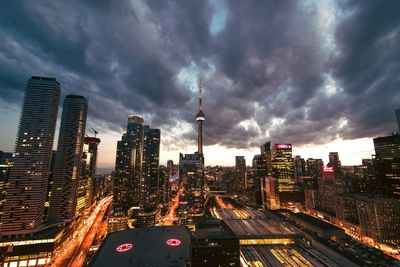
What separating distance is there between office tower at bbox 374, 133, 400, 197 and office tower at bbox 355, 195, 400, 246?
63350 mm

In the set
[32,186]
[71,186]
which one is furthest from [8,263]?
[71,186]

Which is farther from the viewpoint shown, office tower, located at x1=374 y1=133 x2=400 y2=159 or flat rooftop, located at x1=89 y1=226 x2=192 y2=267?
office tower, located at x1=374 y1=133 x2=400 y2=159

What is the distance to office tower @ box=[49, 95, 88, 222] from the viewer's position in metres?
137

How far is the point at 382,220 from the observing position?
10106 cm

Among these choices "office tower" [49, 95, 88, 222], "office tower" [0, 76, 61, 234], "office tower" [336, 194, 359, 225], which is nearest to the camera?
"office tower" [0, 76, 61, 234]

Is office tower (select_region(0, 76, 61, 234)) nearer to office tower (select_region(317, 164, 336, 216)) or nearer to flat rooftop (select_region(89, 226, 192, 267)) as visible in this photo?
flat rooftop (select_region(89, 226, 192, 267))

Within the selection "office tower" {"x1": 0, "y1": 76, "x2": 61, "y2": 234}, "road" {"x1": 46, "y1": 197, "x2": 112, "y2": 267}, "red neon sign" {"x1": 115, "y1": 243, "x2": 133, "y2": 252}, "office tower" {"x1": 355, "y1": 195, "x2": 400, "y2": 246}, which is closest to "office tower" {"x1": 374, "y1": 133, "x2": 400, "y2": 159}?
"office tower" {"x1": 355, "y1": 195, "x2": 400, "y2": 246}

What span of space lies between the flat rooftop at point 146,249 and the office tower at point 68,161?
89633 mm

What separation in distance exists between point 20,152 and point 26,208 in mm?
36925

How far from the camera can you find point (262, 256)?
249 feet

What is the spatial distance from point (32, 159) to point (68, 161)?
30983 mm

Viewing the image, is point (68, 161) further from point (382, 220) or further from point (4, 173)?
point (382, 220)

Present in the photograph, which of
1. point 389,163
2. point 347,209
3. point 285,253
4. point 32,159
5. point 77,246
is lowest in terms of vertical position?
point 77,246

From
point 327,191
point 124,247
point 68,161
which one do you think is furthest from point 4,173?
point 327,191
